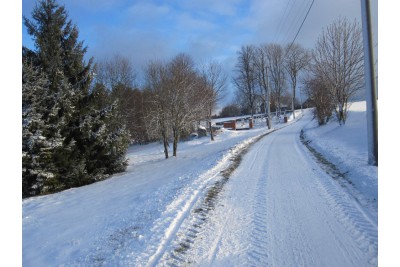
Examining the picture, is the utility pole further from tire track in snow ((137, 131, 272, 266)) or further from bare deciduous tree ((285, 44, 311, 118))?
bare deciduous tree ((285, 44, 311, 118))

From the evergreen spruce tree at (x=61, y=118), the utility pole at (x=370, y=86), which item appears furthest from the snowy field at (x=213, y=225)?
the evergreen spruce tree at (x=61, y=118)

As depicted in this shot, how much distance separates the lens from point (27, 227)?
5961 millimetres

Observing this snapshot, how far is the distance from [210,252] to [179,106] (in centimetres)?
1427

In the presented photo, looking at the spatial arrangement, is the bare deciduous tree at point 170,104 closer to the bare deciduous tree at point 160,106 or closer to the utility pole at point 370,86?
the bare deciduous tree at point 160,106

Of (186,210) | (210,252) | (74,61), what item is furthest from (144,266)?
(74,61)

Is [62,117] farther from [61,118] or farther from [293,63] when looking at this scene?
[293,63]

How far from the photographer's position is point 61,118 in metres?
10.6

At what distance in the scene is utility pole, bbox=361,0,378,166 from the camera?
6.86 metres

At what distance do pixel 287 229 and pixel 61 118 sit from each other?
10.1 meters

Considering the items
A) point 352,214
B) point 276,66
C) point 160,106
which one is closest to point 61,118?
point 160,106

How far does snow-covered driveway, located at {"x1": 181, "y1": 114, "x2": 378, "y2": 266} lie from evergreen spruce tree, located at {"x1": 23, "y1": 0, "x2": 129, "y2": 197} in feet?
25.2

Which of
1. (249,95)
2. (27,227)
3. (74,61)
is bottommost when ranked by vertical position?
(27,227)

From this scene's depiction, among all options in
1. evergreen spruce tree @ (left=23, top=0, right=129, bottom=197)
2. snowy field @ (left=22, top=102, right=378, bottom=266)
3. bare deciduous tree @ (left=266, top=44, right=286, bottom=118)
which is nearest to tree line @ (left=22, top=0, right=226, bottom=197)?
evergreen spruce tree @ (left=23, top=0, right=129, bottom=197)

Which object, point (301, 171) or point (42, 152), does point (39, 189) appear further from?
point (301, 171)
